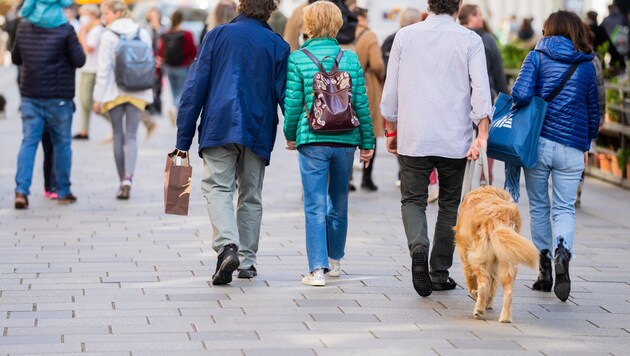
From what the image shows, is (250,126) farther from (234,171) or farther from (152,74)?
(152,74)

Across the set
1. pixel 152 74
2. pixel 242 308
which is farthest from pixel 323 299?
pixel 152 74

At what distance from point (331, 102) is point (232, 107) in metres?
0.59

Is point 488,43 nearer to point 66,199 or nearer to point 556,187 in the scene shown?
point 66,199

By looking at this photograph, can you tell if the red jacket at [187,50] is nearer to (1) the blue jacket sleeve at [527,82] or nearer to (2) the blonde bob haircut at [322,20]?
(2) the blonde bob haircut at [322,20]

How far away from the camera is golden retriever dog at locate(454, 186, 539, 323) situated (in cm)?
669

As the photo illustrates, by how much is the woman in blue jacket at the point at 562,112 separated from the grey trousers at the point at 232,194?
1.61 m

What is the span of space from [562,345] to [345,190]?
2.06 m

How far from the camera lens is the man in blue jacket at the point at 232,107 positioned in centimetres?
782

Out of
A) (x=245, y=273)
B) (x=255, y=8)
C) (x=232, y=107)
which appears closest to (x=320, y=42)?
(x=255, y=8)

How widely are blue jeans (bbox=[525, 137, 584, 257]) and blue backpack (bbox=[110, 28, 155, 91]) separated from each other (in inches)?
213

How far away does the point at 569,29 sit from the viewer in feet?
25.4

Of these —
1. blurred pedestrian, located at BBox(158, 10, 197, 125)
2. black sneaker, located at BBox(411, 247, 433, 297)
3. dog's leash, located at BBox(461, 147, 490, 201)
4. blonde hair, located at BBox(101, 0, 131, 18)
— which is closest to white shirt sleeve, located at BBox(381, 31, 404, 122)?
dog's leash, located at BBox(461, 147, 490, 201)

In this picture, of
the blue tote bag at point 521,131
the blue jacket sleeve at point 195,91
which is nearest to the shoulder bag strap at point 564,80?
the blue tote bag at point 521,131

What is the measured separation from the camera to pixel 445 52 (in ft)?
24.5
